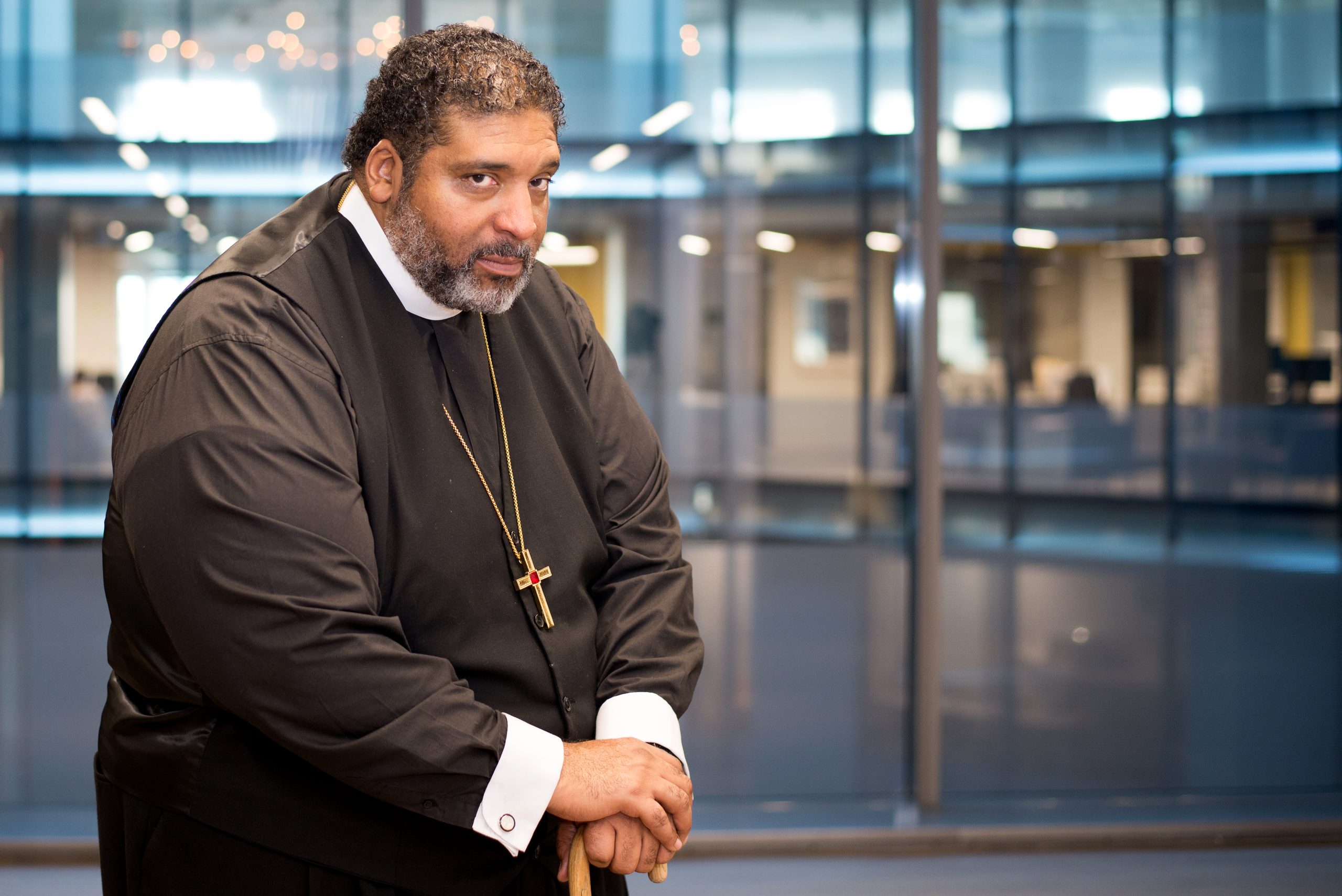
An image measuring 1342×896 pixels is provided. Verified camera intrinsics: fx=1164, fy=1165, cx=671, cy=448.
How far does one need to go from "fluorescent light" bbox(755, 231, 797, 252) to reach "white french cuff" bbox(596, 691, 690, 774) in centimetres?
347

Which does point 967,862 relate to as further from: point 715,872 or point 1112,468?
point 1112,468

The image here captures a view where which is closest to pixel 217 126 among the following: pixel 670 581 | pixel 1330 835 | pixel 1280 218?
pixel 670 581

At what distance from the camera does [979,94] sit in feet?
16.9

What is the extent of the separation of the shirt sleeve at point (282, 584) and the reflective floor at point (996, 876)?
1931 millimetres

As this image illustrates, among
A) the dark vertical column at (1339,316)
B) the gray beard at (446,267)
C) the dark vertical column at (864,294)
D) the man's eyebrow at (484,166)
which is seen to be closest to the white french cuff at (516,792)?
the gray beard at (446,267)

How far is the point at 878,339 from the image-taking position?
4812 mm

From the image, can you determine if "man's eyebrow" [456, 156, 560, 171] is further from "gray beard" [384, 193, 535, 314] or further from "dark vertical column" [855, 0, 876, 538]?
"dark vertical column" [855, 0, 876, 538]

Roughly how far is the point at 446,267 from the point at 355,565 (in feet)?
1.19

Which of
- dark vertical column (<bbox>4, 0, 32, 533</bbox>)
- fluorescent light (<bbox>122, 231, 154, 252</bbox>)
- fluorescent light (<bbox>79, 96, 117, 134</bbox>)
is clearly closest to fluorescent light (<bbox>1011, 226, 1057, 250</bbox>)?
fluorescent light (<bbox>122, 231, 154, 252</bbox>)

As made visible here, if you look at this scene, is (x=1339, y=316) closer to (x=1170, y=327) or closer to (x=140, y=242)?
(x=1170, y=327)

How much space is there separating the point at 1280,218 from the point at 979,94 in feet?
4.80

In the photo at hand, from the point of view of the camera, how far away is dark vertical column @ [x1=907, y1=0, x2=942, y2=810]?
11.3 feet

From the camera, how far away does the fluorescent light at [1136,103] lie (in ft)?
16.7

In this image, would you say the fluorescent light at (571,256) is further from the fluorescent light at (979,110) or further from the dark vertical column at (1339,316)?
the dark vertical column at (1339,316)
